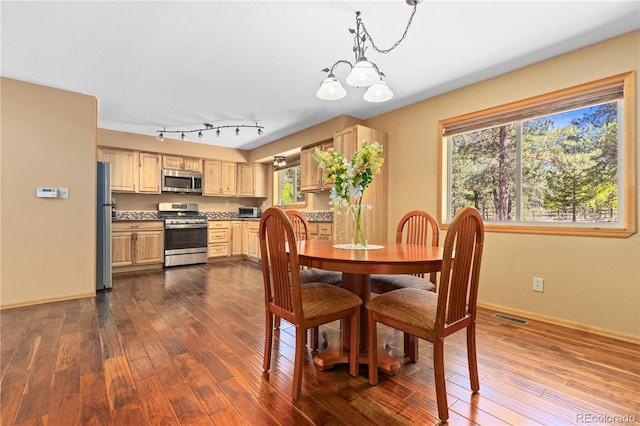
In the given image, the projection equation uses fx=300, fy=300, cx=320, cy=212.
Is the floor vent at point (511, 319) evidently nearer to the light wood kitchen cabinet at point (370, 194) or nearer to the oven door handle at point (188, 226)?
the light wood kitchen cabinet at point (370, 194)

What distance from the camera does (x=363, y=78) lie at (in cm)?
184

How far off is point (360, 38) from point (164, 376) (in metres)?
2.69

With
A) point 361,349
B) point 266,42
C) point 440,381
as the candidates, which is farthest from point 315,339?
point 266,42

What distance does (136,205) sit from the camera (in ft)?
18.0

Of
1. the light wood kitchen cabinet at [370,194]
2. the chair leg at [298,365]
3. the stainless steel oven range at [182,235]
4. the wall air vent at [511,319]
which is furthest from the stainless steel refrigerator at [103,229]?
the wall air vent at [511,319]

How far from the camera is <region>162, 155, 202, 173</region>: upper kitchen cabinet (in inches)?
217

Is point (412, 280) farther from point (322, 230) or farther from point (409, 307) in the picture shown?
point (322, 230)

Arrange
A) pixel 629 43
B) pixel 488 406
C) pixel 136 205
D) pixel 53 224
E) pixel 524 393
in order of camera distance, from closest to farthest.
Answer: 1. pixel 488 406
2. pixel 524 393
3. pixel 629 43
4. pixel 53 224
5. pixel 136 205

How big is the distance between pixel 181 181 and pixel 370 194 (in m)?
Answer: 3.76

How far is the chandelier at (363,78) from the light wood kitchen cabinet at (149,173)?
4371mm

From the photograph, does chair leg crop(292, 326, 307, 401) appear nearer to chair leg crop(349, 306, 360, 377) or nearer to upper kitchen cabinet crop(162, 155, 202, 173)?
chair leg crop(349, 306, 360, 377)

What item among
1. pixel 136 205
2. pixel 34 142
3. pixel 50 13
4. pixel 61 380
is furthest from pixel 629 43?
pixel 136 205

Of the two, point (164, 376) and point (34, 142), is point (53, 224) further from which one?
point (164, 376)

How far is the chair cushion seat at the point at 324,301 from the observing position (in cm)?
159
